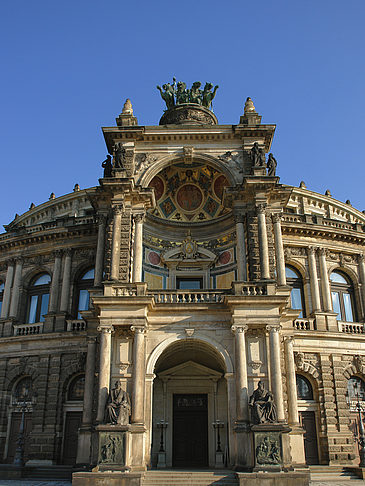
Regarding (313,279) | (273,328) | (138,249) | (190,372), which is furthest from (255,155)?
(190,372)

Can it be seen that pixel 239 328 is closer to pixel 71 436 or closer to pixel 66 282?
pixel 71 436

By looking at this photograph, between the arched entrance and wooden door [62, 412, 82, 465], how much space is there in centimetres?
482

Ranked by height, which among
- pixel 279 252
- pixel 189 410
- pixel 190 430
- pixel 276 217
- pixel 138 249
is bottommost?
pixel 190 430

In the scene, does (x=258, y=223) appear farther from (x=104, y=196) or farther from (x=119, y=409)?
(x=119, y=409)

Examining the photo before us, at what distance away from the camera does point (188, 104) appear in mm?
31297

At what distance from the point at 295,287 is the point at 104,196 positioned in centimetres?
1274

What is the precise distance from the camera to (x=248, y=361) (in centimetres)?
2139

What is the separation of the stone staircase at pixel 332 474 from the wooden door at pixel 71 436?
487 inches

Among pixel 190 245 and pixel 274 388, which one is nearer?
pixel 274 388

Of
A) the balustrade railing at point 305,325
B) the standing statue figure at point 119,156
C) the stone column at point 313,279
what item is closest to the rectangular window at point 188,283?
the balustrade railing at point 305,325

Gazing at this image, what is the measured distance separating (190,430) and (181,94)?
20.4 m

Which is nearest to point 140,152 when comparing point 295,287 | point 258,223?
point 258,223

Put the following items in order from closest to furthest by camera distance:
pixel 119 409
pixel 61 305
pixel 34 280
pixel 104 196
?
pixel 119 409 < pixel 104 196 < pixel 61 305 < pixel 34 280

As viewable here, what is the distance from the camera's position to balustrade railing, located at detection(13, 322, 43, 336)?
98.5 feet
